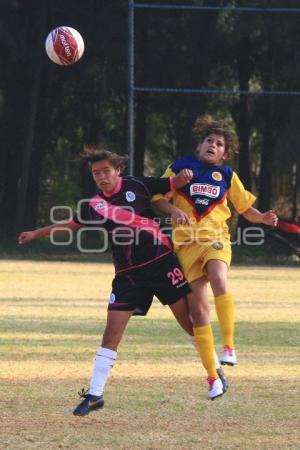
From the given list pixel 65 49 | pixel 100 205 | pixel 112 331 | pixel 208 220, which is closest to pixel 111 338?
pixel 112 331

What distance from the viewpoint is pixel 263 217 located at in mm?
8000

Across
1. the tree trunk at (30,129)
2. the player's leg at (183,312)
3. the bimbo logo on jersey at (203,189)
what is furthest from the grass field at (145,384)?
the tree trunk at (30,129)

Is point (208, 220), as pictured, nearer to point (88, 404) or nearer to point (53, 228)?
point (53, 228)

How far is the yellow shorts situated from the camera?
784 cm

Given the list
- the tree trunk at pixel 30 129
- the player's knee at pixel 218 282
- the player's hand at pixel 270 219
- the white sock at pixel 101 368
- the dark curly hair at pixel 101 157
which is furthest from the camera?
the tree trunk at pixel 30 129

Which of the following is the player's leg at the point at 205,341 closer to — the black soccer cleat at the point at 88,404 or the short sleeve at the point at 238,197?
the black soccer cleat at the point at 88,404

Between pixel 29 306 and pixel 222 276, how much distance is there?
7.19 m

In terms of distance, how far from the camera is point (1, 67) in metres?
30.0

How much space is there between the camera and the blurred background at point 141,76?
1160 inches

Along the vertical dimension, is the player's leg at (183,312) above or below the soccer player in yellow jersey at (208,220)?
below

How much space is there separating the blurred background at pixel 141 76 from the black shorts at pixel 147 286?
19.8m

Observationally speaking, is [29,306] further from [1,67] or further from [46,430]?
[1,67]

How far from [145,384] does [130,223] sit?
150 centimetres

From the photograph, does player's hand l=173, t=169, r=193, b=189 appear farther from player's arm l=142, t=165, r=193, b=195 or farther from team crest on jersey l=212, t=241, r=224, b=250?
team crest on jersey l=212, t=241, r=224, b=250
